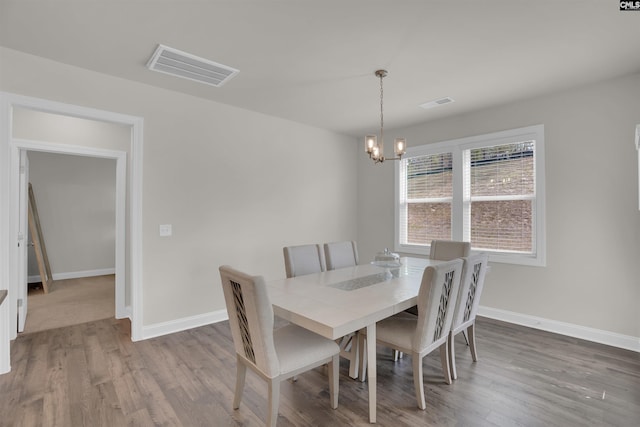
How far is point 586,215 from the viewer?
322cm

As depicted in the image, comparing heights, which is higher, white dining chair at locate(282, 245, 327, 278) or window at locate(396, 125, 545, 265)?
window at locate(396, 125, 545, 265)

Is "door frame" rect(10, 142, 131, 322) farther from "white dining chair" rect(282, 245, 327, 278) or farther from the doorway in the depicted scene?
"white dining chair" rect(282, 245, 327, 278)

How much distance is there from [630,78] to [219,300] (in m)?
4.87

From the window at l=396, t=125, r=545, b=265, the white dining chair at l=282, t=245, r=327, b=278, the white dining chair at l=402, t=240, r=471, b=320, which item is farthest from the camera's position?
the window at l=396, t=125, r=545, b=265

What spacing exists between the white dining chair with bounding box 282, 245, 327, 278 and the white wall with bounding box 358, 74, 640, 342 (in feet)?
7.50

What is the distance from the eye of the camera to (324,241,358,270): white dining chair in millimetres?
3221

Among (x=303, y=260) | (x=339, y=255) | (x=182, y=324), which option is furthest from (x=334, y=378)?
(x=182, y=324)

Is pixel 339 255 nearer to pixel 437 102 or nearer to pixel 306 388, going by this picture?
pixel 306 388

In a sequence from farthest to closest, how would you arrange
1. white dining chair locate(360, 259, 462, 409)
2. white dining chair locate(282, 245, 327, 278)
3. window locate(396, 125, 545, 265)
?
window locate(396, 125, 545, 265)
white dining chair locate(282, 245, 327, 278)
white dining chair locate(360, 259, 462, 409)

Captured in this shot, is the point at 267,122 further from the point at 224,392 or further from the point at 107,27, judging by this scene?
the point at 224,392

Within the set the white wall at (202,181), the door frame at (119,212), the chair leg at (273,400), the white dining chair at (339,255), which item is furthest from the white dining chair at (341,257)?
the door frame at (119,212)

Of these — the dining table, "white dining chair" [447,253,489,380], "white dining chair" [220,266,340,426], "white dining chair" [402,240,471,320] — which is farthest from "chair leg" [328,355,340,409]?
"white dining chair" [402,240,471,320]

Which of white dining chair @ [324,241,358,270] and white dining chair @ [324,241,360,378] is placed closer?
white dining chair @ [324,241,360,378]

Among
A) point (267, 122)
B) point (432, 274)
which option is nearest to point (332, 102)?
point (267, 122)
